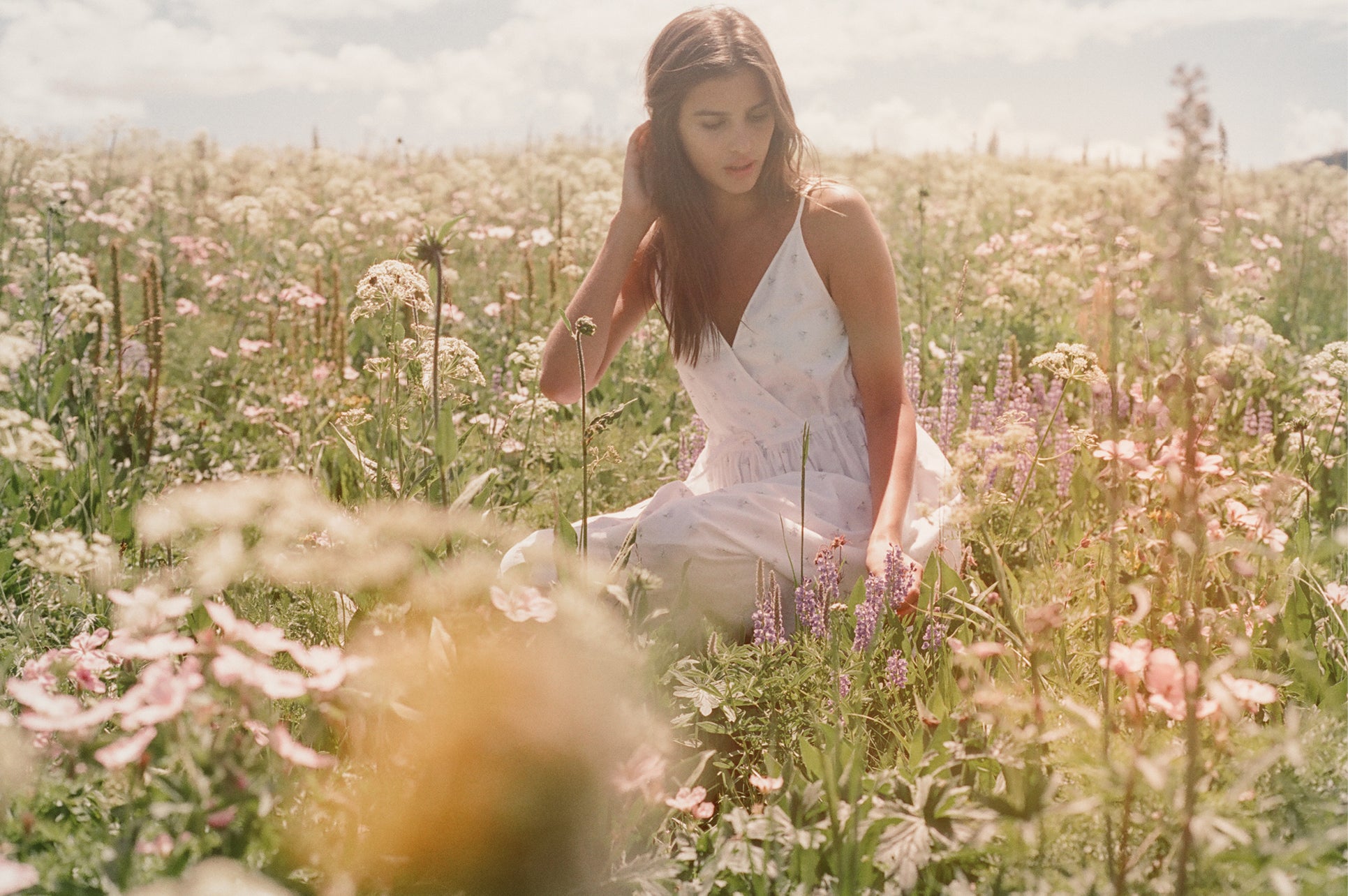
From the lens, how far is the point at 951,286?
575 centimetres

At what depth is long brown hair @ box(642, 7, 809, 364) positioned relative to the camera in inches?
108

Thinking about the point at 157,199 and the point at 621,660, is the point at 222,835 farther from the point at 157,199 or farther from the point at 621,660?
the point at 157,199

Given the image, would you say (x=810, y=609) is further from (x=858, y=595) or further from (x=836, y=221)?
(x=836, y=221)

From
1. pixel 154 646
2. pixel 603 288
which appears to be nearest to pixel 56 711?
pixel 154 646

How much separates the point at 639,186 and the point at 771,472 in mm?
869

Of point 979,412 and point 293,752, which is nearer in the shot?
point 293,752

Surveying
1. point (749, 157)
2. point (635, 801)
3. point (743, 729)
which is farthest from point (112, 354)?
point (635, 801)

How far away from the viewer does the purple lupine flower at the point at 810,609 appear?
6.82 feet

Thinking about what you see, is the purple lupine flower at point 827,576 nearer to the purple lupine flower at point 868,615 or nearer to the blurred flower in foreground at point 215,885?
the purple lupine flower at point 868,615

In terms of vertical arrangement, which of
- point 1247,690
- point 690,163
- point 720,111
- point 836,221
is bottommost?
point 1247,690

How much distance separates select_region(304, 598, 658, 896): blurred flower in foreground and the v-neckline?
68.5 inches

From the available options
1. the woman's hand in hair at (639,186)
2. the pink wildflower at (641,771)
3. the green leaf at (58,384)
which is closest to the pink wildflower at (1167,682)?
the pink wildflower at (641,771)

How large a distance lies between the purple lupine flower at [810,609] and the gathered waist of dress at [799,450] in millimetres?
697

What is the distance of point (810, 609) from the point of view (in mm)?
2160
